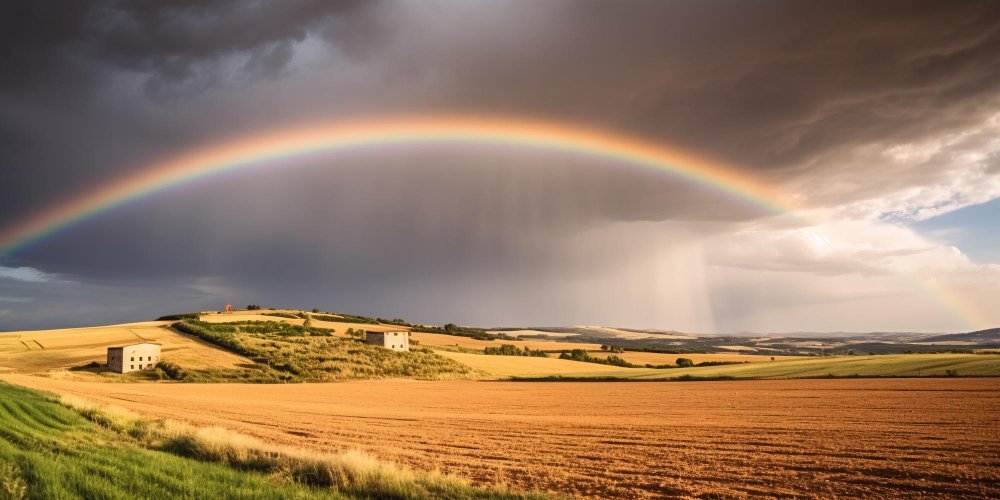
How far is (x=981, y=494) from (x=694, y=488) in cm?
549

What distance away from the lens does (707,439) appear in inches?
790

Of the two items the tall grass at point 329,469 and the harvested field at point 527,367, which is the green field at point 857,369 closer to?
the harvested field at point 527,367

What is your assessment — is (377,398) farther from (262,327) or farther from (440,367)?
(262,327)

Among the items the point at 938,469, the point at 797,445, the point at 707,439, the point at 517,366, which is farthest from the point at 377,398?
the point at 517,366

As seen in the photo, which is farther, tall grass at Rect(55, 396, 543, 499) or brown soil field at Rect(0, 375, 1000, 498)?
brown soil field at Rect(0, 375, 1000, 498)

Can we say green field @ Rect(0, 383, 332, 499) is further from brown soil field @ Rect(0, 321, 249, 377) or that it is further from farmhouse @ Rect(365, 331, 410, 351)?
farmhouse @ Rect(365, 331, 410, 351)

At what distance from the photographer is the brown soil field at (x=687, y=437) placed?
13016 mm

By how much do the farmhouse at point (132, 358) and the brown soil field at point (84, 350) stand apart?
8.89 ft

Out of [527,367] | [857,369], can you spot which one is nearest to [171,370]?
[527,367]

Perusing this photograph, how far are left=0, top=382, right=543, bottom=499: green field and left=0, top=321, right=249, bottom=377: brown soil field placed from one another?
55554 millimetres

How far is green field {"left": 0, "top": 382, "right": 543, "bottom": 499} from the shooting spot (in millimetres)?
8484

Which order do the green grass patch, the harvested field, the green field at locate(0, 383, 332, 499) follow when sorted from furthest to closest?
1. the harvested field
2. the green grass patch
3. the green field at locate(0, 383, 332, 499)

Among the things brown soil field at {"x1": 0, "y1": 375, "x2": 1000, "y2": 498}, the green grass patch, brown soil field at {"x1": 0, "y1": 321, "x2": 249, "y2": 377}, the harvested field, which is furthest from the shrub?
the harvested field

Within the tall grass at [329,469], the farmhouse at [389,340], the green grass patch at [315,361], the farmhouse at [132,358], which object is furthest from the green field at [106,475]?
the farmhouse at [389,340]
